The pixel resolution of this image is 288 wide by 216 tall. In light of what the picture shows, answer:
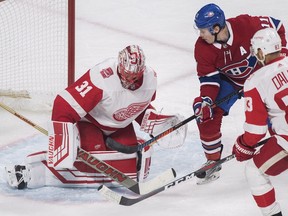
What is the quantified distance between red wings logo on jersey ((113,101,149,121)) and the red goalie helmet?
15 centimetres

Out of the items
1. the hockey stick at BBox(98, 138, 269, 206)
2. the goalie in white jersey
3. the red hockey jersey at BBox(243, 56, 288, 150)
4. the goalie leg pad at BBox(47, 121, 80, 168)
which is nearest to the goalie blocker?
the goalie in white jersey

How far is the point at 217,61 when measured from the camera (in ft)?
13.8

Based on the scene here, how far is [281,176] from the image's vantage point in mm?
4312

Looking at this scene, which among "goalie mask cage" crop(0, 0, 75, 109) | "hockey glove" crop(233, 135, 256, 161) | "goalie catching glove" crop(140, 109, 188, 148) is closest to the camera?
"hockey glove" crop(233, 135, 256, 161)

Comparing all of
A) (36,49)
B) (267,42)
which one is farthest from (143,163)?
(36,49)

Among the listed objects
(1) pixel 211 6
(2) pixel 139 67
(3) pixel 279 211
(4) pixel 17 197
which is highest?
(1) pixel 211 6

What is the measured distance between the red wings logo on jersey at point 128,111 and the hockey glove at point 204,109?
23 centimetres

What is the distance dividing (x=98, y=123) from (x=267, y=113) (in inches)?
34.9

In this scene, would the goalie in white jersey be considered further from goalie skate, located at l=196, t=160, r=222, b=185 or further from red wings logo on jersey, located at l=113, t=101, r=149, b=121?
goalie skate, located at l=196, t=160, r=222, b=185

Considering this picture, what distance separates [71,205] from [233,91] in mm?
926

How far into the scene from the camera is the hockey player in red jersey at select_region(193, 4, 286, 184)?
4.10 m

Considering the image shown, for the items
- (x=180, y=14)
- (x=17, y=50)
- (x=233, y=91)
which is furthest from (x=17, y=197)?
(x=180, y=14)

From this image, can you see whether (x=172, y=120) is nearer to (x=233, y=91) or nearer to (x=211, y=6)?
(x=233, y=91)

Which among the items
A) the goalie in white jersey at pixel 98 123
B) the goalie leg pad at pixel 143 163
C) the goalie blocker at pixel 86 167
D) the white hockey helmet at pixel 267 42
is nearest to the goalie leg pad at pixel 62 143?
the goalie in white jersey at pixel 98 123
